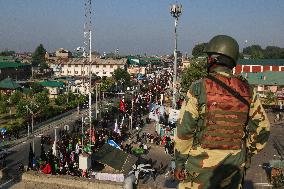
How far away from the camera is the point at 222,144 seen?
3035 millimetres

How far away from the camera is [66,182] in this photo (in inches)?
553

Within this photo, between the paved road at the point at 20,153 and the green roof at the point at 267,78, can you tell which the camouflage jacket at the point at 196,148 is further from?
the green roof at the point at 267,78

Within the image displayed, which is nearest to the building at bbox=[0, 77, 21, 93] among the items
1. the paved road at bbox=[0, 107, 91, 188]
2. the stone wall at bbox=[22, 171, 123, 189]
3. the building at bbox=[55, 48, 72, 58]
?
the paved road at bbox=[0, 107, 91, 188]

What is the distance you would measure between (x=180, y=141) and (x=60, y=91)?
221 ft

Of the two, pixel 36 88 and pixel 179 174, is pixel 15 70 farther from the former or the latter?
pixel 179 174

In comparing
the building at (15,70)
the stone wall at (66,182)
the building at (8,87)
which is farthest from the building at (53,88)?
the stone wall at (66,182)

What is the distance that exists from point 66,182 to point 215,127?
11.8m

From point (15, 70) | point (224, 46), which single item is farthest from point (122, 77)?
point (224, 46)

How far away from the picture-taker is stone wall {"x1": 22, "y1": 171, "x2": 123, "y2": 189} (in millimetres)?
13375

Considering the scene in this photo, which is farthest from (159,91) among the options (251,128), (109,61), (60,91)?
(251,128)

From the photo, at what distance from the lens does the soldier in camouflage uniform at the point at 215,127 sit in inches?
118

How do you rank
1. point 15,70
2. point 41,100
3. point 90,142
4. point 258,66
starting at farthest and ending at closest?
1. point 15,70
2. point 258,66
3. point 41,100
4. point 90,142

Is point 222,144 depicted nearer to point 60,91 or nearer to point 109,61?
point 60,91

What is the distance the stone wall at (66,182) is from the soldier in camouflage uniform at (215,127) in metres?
10.3
